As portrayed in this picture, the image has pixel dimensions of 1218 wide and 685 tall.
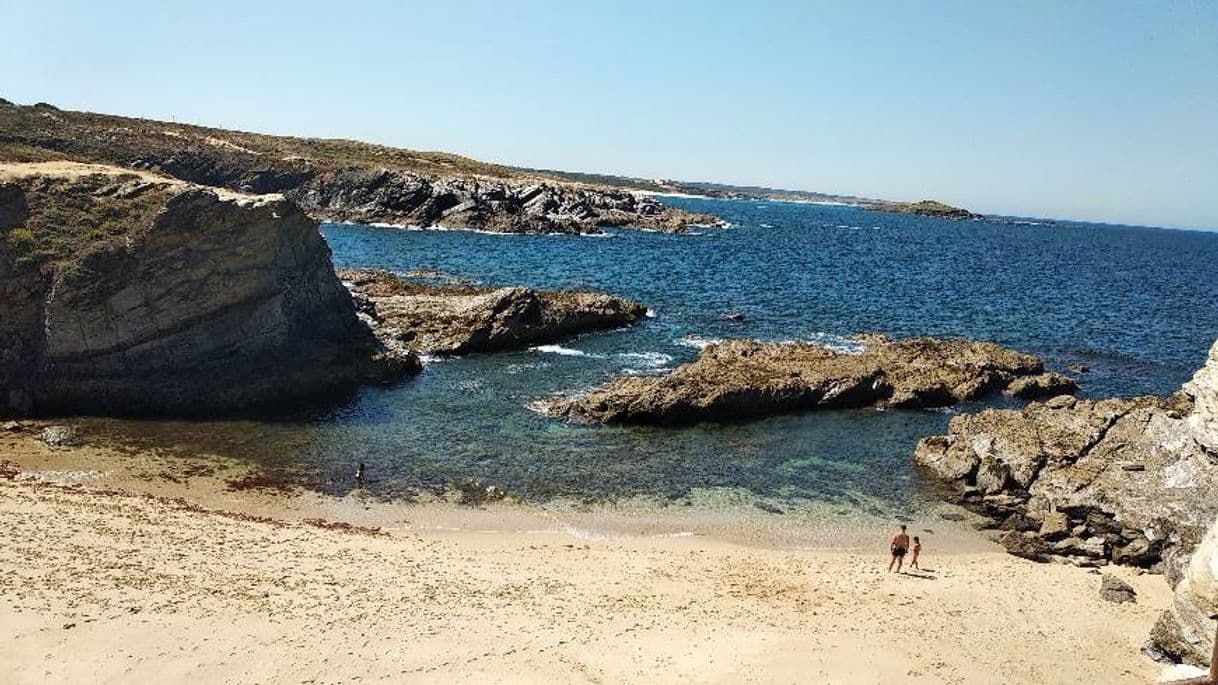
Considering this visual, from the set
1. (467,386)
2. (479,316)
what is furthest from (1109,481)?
(479,316)

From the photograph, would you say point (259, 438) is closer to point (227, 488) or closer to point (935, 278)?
point (227, 488)

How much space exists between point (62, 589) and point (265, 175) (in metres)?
125

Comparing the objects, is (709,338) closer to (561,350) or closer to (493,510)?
(561,350)

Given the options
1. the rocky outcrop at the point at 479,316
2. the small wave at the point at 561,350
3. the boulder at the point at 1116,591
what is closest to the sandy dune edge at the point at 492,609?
the boulder at the point at 1116,591

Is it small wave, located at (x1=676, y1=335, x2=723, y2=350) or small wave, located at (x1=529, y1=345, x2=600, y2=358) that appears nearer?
small wave, located at (x1=529, y1=345, x2=600, y2=358)

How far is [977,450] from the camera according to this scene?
32.2m

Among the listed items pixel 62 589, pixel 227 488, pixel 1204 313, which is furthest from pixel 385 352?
pixel 1204 313

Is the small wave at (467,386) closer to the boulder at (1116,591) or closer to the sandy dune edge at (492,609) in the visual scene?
the sandy dune edge at (492,609)

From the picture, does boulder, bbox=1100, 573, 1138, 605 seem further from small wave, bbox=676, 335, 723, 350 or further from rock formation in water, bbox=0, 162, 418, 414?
rock formation in water, bbox=0, 162, 418, 414

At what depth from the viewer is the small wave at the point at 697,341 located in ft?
163

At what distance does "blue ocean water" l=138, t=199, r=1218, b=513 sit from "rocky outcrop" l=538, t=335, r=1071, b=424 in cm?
117

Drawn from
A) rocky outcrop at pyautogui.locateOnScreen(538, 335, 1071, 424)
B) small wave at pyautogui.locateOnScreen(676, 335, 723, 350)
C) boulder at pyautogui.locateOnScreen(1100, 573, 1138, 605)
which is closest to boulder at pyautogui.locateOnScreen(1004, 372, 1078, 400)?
rocky outcrop at pyautogui.locateOnScreen(538, 335, 1071, 424)

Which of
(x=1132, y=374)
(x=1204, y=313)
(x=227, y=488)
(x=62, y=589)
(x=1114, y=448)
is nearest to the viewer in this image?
(x=62, y=589)

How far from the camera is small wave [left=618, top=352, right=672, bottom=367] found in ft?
150
